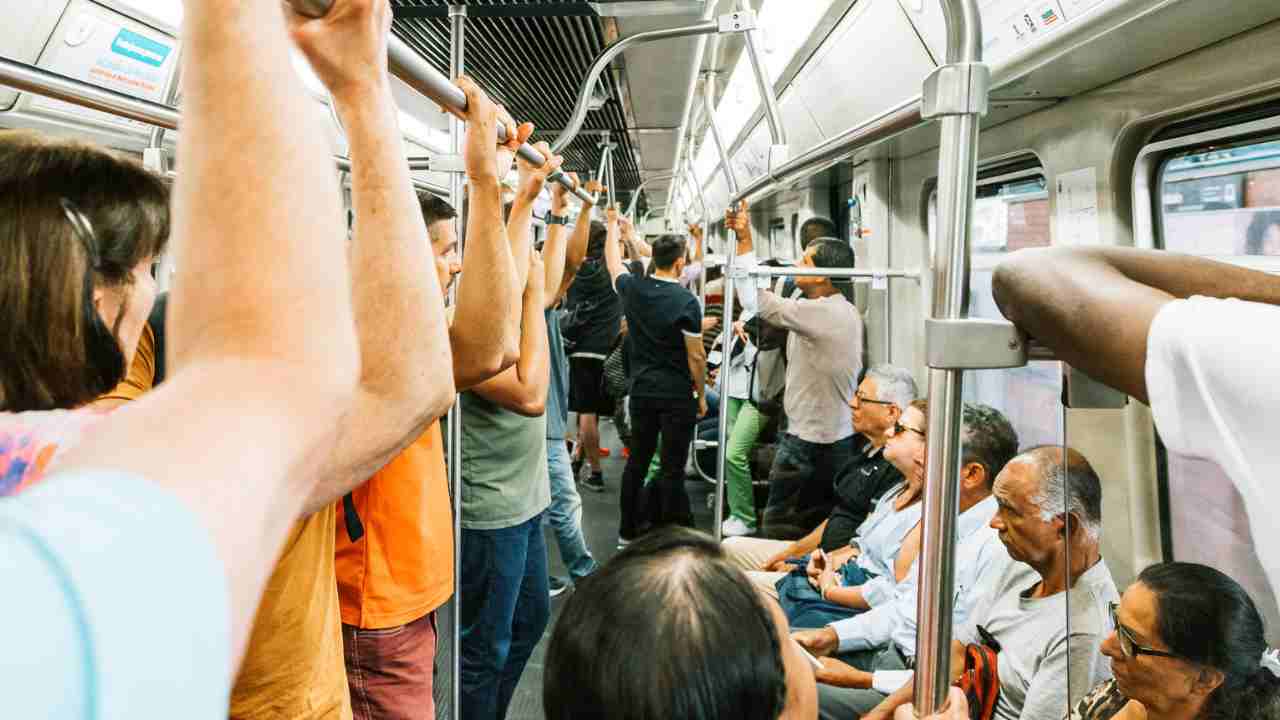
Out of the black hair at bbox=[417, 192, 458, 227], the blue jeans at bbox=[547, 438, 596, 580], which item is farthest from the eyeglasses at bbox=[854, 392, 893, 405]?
the black hair at bbox=[417, 192, 458, 227]

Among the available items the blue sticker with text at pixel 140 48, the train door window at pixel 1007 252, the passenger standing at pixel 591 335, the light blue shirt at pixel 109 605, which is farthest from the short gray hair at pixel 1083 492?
the passenger standing at pixel 591 335

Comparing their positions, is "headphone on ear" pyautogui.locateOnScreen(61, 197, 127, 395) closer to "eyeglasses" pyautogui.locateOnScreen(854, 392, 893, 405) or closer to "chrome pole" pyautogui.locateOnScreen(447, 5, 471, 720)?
"chrome pole" pyautogui.locateOnScreen(447, 5, 471, 720)

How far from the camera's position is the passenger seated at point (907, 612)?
2.25 m

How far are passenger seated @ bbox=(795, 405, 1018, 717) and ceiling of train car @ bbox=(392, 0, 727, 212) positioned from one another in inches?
67.2

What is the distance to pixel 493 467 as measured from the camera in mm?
2094

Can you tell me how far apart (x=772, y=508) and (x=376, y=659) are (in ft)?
9.09

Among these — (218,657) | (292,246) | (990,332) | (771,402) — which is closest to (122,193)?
(292,246)

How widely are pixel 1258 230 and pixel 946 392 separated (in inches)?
60.3

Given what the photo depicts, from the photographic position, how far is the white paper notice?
2338mm

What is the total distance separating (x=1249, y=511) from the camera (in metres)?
0.67

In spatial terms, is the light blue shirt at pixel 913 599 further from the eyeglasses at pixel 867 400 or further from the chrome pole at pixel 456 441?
the chrome pole at pixel 456 441

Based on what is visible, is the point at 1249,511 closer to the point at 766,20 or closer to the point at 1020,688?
the point at 1020,688

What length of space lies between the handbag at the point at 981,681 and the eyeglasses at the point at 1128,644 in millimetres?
797

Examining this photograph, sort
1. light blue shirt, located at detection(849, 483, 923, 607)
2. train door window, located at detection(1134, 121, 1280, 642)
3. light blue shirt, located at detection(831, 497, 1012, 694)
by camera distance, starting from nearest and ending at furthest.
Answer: train door window, located at detection(1134, 121, 1280, 642) < light blue shirt, located at detection(831, 497, 1012, 694) < light blue shirt, located at detection(849, 483, 923, 607)
